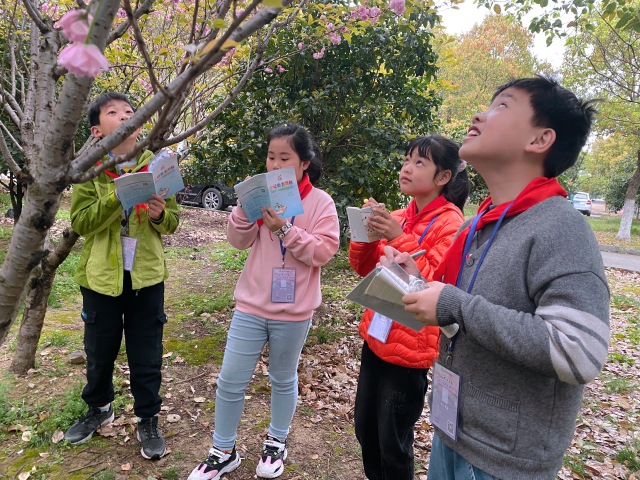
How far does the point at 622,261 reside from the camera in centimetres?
1138

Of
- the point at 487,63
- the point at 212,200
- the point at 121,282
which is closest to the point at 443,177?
the point at 121,282

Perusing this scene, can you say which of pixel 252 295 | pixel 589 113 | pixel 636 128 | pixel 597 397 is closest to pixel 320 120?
pixel 252 295

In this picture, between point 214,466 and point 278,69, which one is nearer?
point 214,466

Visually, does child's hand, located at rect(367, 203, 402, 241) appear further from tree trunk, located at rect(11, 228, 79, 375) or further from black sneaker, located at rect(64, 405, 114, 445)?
black sneaker, located at rect(64, 405, 114, 445)

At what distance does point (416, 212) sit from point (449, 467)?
1159 millimetres

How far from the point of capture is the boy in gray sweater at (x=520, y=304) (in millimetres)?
1029

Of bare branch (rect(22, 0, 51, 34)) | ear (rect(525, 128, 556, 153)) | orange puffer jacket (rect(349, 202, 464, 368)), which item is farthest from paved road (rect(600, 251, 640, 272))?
bare branch (rect(22, 0, 51, 34))

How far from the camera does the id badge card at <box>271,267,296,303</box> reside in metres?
2.23

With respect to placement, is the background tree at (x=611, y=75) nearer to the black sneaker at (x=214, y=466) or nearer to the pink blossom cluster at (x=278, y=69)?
the pink blossom cluster at (x=278, y=69)

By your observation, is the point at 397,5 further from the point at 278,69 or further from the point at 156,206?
the point at 156,206

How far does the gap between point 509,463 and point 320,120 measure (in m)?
3.68

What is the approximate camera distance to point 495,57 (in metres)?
22.2

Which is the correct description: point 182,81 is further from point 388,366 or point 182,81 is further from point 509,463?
point 388,366

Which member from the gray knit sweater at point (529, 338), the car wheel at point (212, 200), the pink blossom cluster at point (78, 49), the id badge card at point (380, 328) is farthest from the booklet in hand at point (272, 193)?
the car wheel at point (212, 200)
